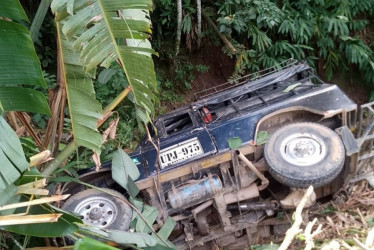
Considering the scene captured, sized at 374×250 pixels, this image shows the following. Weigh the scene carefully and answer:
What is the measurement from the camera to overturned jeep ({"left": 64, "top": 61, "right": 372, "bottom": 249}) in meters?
4.11

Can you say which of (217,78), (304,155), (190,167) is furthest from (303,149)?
(217,78)

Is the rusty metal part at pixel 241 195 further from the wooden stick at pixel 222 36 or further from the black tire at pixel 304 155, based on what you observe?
the wooden stick at pixel 222 36

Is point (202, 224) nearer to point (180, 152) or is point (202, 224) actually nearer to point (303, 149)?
point (180, 152)

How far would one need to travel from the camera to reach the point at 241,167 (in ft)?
14.5

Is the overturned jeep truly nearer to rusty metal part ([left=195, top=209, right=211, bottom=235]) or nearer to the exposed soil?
rusty metal part ([left=195, top=209, right=211, bottom=235])

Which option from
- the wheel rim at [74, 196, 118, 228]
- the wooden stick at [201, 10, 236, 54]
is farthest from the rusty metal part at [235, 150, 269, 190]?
the wooden stick at [201, 10, 236, 54]

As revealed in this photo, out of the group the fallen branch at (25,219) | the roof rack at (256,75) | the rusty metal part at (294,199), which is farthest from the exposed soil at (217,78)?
the fallen branch at (25,219)

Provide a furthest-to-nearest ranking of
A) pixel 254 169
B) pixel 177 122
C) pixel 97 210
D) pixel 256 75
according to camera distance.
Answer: pixel 256 75 → pixel 177 122 → pixel 254 169 → pixel 97 210

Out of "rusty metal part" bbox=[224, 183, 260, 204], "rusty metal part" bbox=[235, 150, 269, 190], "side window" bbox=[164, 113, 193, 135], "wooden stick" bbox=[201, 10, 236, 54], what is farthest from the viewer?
"wooden stick" bbox=[201, 10, 236, 54]

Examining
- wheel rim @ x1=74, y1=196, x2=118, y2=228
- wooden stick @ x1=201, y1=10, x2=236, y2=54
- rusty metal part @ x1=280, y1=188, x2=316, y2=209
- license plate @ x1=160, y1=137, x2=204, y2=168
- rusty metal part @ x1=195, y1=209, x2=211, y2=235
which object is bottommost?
rusty metal part @ x1=195, y1=209, x2=211, y2=235

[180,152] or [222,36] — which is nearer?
[180,152]

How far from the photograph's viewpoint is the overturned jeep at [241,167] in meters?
4.11

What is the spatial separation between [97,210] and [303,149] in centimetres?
209

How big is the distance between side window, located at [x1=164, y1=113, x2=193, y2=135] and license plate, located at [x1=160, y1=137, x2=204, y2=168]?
556mm
